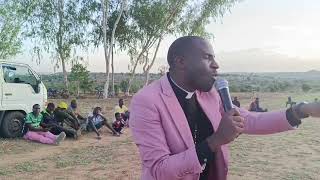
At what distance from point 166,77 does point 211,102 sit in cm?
23

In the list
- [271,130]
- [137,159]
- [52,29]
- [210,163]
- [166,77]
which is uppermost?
[52,29]

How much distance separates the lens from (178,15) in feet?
86.8

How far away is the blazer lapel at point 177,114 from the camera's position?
74.9 inches

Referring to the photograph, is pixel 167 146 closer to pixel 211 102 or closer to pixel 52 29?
pixel 211 102

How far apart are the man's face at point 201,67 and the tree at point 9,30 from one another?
23084 millimetres

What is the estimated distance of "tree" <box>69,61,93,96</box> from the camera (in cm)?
2525

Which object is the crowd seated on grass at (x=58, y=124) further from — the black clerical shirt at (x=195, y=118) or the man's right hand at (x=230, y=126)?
the man's right hand at (x=230, y=126)

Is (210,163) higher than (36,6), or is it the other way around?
(36,6)

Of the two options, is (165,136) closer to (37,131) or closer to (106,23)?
(37,131)

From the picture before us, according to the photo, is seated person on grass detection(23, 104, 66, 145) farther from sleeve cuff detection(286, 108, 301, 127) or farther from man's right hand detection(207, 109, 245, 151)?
A: man's right hand detection(207, 109, 245, 151)

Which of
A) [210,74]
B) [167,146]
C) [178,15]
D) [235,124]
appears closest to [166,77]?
[210,74]

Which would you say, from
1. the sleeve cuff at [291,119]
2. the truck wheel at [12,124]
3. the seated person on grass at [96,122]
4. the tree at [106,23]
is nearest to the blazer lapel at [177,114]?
the sleeve cuff at [291,119]

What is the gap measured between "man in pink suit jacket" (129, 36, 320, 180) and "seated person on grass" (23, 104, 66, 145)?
29.0 ft

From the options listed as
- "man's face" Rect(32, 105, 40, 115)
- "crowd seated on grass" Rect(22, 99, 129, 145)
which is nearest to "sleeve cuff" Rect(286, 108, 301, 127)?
"crowd seated on grass" Rect(22, 99, 129, 145)
